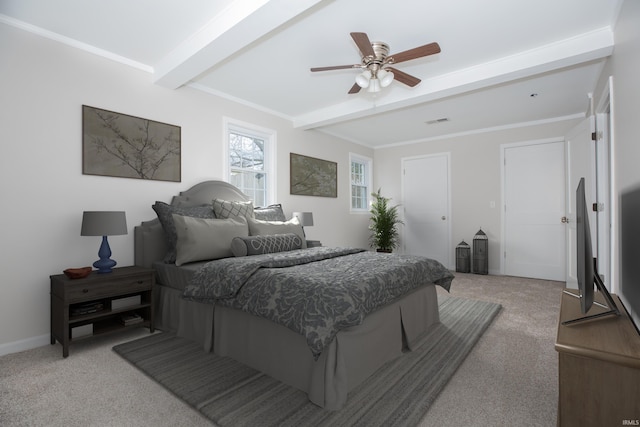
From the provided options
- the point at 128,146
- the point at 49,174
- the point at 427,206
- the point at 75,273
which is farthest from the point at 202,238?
the point at 427,206

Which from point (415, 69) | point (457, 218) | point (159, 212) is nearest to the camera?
point (159, 212)

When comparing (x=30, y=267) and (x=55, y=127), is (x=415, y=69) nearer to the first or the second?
(x=55, y=127)

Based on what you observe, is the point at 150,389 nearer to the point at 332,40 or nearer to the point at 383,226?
the point at 332,40

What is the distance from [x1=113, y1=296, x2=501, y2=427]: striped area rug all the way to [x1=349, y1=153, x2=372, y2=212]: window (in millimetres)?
3949

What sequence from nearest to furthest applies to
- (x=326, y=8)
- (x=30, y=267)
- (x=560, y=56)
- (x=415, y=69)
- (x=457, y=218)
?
(x=326, y=8) < (x=30, y=267) < (x=560, y=56) < (x=415, y=69) < (x=457, y=218)

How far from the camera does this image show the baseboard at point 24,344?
245 cm

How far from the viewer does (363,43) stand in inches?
92.0

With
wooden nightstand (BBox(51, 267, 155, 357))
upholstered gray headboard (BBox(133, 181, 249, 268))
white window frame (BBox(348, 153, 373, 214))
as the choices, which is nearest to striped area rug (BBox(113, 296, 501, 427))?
wooden nightstand (BBox(51, 267, 155, 357))

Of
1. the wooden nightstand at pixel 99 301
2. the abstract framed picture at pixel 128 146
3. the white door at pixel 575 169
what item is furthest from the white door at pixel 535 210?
the wooden nightstand at pixel 99 301

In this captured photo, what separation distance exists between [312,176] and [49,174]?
3.39 metres

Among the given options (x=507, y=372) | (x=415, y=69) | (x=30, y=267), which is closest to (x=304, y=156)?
(x=415, y=69)

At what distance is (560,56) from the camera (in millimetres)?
2850

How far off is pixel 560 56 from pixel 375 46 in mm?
1718

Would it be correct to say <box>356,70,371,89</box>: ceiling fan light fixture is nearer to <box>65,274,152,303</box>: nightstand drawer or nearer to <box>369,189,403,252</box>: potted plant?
<box>65,274,152,303</box>: nightstand drawer
